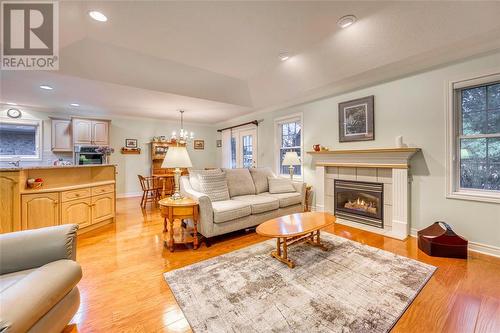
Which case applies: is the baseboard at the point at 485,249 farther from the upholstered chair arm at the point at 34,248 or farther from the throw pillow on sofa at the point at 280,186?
the upholstered chair arm at the point at 34,248

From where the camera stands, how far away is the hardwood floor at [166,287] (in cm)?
152

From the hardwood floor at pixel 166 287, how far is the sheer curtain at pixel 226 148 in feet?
14.4

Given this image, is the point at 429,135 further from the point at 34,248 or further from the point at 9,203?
the point at 9,203

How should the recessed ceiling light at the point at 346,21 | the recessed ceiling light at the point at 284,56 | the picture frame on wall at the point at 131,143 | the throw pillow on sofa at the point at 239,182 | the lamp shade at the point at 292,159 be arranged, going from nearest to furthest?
the recessed ceiling light at the point at 346,21 → the recessed ceiling light at the point at 284,56 → the throw pillow on sofa at the point at 239,182 → the lamp shade at the point at 292,159 → the picture frame on wall at the point at 131,143

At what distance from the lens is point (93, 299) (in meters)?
1.79

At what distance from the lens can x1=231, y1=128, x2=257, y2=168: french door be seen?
6160 mm

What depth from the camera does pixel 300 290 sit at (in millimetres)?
1866

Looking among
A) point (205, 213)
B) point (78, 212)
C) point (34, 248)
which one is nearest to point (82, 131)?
point (78, 212)

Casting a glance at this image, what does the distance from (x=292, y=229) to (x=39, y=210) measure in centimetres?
333

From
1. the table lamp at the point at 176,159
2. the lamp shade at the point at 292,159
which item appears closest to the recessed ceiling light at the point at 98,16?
the table lamp at the point at 176,159

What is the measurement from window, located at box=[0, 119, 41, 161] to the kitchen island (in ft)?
9.92

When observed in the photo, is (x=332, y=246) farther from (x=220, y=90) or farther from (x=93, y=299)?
(x=220, y=90)

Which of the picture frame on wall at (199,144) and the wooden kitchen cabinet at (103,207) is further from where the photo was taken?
the picture frame on wall at (199,144)

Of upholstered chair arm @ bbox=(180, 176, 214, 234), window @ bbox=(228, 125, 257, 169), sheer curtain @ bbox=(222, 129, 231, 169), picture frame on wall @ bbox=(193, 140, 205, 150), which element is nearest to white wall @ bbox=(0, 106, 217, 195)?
picture frame on wall @ bbox=(193, 140, 205, 150)
